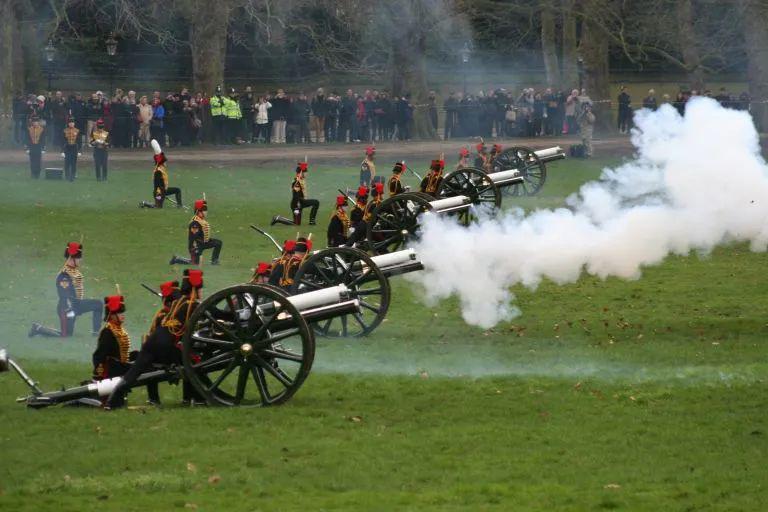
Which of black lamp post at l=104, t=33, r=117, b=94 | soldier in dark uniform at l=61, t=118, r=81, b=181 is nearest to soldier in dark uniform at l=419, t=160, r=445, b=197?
soldier in dark uniform at l=61, t=118, r=81, b=181

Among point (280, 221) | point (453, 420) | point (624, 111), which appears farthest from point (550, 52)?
point (453, 420)

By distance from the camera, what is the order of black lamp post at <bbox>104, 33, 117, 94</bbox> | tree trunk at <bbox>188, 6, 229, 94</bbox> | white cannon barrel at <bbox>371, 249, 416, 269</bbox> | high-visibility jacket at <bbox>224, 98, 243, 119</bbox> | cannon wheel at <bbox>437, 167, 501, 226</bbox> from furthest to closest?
black lamp post at <bbox>104, 33, 117, 94</bbox>, tree trunk at <bbox>188, 6, 229, 94</bbox>, high-visibility jacket at <bbox>224, 98, 243, 119</bbox>, cannon wheel at <bbox>437, 167, 501, 226</bbox>, white cannon barrel at <bbox>371, 249, 416, 269</bbox>

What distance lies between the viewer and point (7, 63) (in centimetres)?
5359

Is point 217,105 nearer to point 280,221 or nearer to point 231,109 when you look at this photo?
point 231,109

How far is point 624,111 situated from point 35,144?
26863mm

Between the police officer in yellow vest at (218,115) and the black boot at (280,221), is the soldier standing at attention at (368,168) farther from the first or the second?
the police officer in yellow vest at (218,115)

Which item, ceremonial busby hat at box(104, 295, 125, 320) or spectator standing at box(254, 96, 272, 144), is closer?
ceremonial busby hat at box(104, 295, 125, 320)

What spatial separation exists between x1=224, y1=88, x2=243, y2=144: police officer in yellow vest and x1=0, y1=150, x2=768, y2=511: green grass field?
1069 inches

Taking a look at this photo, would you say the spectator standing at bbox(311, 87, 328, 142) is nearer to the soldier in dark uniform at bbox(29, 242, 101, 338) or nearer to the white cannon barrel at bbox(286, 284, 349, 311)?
the soldier in dark uniform at bbox(29, 242, 101, 338)

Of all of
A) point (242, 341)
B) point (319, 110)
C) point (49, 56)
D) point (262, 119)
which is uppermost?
point (49, 56)

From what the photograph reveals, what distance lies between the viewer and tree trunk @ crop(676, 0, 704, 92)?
54.7m

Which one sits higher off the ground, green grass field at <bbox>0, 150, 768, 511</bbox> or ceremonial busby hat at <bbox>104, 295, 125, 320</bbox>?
ceremonial busby hat at <bbox>104, 295, 125, 320</bbox>

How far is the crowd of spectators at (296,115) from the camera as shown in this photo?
52.7 m

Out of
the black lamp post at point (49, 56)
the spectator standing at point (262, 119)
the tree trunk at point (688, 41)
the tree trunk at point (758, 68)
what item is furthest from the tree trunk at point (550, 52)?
the black lamp post at point (49, 56)
